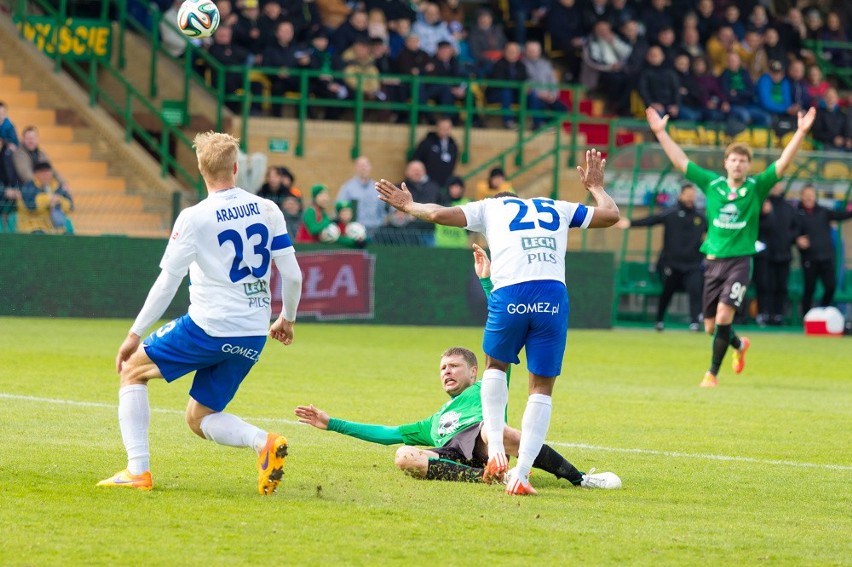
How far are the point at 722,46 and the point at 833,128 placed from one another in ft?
10.3

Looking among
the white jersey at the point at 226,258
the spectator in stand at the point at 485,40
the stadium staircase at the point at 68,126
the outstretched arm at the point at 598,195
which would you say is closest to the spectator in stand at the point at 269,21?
the stadium staircase at the point at 68,126

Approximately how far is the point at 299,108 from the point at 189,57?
211cm

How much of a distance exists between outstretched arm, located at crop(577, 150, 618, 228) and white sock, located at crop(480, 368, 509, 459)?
961 millimetres

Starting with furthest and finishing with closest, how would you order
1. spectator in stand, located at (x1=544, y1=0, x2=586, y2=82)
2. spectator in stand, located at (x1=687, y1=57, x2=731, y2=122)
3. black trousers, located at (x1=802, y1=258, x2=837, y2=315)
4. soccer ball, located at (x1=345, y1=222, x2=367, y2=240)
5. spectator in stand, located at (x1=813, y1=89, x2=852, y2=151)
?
spectator in stand, located at (x1=813, y1=89, x2=852, y2=151) < spectator in stand, located at (x1=544, y1=0, x2=586, y2=82) < spectator in stand, located at (x1=687, y1=57, x2=731, y2=122) < black trousers, located at (x1=802, y1=258, x2=837, y2=315) < soccer ball, located at (x1=345, y1=222, x2=367, y2=240)

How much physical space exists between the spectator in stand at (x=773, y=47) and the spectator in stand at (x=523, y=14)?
5000 mm

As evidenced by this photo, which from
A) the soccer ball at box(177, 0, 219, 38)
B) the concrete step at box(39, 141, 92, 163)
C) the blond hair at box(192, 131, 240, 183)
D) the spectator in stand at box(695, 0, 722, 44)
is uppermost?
the spectator in stand at box(695, 0, 722, 44)

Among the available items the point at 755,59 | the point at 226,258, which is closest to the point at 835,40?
the point at 755,59

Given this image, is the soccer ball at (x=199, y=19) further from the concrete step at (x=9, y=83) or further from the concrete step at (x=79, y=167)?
the concrete step at (x=9, y=83)

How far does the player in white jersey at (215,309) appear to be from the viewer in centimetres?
726

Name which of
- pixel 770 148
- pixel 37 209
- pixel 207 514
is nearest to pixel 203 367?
pixel 207 514

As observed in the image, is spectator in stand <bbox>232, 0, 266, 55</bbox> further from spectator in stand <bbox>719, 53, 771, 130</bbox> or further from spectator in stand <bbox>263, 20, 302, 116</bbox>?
spectator in stand <bbox>719, 53, 771, 130</bbox>

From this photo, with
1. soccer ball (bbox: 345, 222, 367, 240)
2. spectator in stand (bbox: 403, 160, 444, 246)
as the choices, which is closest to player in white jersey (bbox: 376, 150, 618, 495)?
soccer ball (bbox: 345, 222, 367, 240)

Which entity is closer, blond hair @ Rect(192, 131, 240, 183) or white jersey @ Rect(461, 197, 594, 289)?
blond hair @ Rect(192, 131, 240, 183)

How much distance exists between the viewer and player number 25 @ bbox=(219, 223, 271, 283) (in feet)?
24.0
